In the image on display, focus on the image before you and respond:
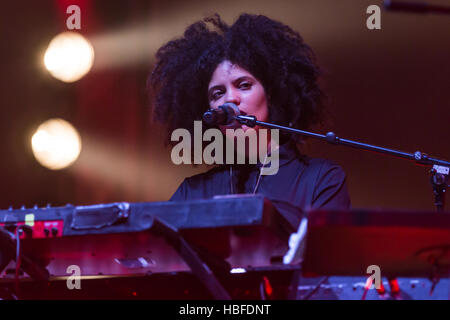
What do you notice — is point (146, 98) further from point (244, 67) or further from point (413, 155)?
point (413, 155)

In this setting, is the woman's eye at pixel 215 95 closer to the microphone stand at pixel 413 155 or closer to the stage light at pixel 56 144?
the microphone stand at pixel 413 155

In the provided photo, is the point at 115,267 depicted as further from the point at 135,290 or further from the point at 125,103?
the point at 125,103

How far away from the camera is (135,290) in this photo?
1551mm

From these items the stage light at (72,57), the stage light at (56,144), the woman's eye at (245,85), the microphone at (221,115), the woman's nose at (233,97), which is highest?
the stage light at (72,57)

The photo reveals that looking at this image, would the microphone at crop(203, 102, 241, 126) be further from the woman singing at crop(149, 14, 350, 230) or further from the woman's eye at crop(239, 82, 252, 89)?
the woman's eye at crop(239, 82, 252, 89)

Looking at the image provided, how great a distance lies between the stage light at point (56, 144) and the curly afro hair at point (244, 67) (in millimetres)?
932

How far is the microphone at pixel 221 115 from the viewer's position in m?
2.00

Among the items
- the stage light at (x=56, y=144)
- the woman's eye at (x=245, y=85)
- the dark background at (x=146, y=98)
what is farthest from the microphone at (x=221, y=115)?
the stage light at (x=56, y=144)

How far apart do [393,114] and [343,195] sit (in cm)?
129

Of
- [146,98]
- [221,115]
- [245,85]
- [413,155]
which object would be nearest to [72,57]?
[146,98]

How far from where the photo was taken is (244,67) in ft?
9.39

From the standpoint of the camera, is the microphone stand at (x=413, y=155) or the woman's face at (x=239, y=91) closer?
the microphone stand at (x=413, y=155)

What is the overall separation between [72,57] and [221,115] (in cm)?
210
